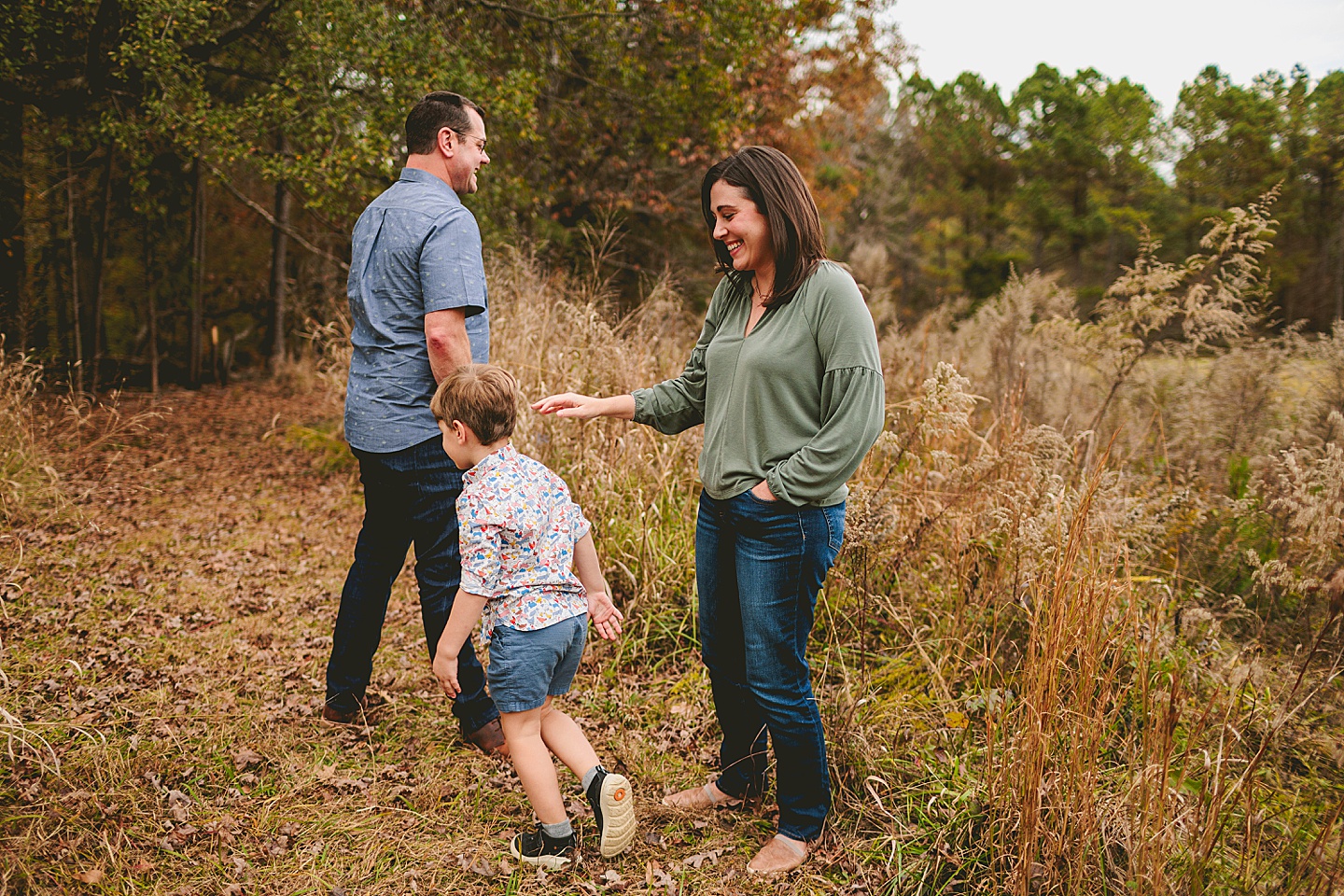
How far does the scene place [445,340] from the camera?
2809 mm

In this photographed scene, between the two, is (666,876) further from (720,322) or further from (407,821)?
(720,322)

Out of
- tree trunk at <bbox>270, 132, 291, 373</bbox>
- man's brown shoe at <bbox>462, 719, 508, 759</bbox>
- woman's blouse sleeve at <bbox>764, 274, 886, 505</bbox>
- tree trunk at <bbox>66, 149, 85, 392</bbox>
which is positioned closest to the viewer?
woman's blouse sleeve at <bbox>764, 274, 886, 505</bbox>

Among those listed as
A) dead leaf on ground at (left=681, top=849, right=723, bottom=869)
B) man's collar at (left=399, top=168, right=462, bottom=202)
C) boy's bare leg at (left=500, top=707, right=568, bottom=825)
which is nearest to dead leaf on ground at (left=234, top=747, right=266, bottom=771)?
boy's bare leg at (left=500, top=707, right=568, bottom=825)

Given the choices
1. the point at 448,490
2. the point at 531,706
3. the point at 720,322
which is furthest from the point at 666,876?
the point at 720,322

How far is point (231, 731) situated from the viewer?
10.2 feet

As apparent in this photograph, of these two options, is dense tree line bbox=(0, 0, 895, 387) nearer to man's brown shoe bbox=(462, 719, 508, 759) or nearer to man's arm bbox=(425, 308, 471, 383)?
man's arm bbox=(425, 308, 471, 383)

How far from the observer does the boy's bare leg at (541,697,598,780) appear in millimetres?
2521

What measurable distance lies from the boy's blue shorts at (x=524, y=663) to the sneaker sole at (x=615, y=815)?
1.09ft

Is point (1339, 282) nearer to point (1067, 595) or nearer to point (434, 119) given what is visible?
point (1067, 595)

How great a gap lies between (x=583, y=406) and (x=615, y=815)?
4.15 ft

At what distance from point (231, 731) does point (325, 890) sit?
1.01 metres

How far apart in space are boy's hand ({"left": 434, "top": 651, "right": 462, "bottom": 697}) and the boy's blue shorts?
11cm

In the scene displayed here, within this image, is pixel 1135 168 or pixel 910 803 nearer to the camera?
pixel 910 803

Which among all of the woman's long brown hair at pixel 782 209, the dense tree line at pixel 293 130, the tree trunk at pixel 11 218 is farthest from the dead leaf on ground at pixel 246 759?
the tree trunk at pixel 11 218
